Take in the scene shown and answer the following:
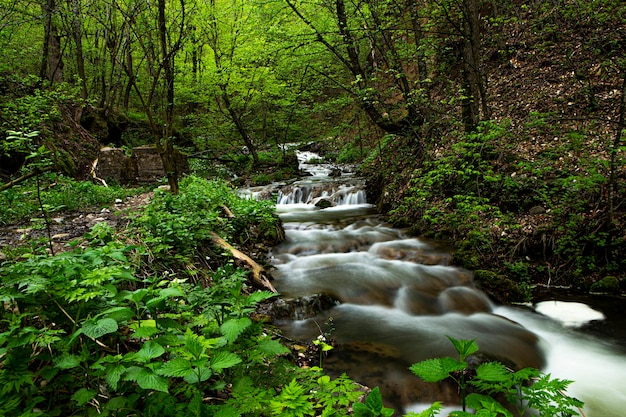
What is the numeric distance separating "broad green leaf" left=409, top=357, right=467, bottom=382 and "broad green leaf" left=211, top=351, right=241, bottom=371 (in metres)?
0.87

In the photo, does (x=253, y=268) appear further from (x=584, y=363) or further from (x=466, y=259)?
(x=584, y=363)

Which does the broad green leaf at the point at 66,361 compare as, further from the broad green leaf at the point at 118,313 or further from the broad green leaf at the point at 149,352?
the broad green leaf at the point at 149,352

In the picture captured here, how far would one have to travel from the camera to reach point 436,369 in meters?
1.71

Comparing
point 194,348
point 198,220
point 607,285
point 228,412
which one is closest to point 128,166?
point 198,220

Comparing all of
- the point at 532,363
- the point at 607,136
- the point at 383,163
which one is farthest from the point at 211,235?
the point at 383,163

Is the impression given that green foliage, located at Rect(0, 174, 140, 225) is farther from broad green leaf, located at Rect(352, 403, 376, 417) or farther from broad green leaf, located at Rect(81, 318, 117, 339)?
broad green leaf, located at Rect(352, 403, 376, 417)

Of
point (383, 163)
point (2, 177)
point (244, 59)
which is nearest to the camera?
point (2, 177)

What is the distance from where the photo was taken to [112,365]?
1.78 metres

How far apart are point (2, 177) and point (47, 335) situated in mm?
7799

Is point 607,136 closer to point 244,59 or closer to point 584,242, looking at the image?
point 584,242

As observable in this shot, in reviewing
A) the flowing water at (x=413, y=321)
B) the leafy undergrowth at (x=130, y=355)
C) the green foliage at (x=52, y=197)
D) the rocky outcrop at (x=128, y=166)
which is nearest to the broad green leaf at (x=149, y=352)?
the leafy undergrowth at (x=130, y=355)

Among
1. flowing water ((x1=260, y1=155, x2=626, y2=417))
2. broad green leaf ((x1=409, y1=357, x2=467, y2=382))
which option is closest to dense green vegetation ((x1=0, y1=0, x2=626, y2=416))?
broad green leaf ((x1=409, y1=357, x2=467, y2=382))

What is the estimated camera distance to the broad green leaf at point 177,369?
167cm

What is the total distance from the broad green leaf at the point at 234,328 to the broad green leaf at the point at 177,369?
24 cm
